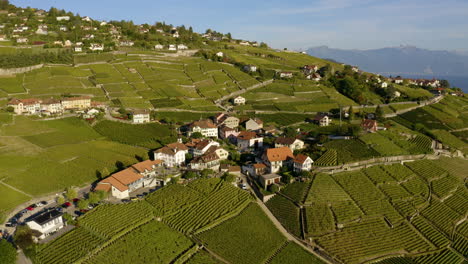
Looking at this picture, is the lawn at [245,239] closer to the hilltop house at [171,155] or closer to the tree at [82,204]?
the tree at [82,204]

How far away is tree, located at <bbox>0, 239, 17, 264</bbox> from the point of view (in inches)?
1187

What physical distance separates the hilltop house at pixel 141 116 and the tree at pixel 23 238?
3709 centimetres

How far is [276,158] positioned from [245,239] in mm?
16187

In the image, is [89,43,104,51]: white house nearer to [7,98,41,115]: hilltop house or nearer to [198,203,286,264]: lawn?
[7,98,41,115]: hilltop house

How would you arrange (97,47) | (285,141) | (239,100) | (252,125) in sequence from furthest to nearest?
1. (97,47)
2. (239,100)
3. (252,125)
4. (285,141)

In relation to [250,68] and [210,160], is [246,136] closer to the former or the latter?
[210,160]

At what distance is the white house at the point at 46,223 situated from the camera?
3425cm

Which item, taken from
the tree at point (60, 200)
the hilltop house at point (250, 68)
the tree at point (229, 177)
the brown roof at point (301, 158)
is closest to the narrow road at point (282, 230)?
the tree at point (229, 177)

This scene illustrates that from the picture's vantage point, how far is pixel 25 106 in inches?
2761

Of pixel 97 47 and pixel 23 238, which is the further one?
pixel 97 47

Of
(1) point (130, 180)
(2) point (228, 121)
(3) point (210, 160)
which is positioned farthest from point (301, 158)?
(2) point (228, 121)

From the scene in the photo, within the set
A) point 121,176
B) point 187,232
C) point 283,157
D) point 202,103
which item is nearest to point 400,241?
point 283,157

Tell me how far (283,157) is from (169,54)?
76.8 metres

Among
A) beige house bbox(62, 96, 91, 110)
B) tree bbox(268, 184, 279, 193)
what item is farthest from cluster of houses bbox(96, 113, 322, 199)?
beige house bbox(62, 96, 91, 110)
